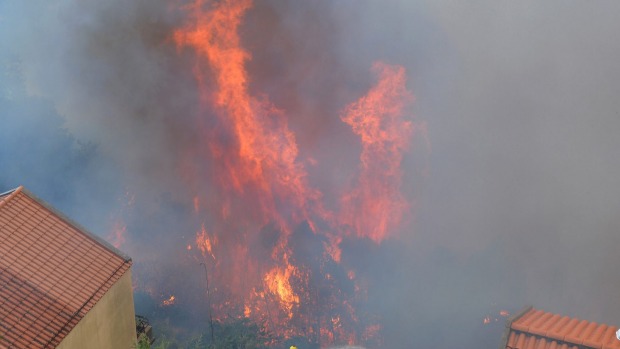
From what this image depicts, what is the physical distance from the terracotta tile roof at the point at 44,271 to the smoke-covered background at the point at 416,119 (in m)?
9.94

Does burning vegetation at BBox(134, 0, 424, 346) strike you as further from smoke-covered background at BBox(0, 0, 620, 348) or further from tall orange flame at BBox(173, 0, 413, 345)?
smoke-covered background at BBox(0, 0, 620, 348)

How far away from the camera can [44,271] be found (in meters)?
12.5

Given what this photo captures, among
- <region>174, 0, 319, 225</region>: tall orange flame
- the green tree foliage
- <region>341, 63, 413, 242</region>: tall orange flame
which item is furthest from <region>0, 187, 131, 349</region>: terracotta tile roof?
<region>341, 63, 413, 242</region>: tall orange flame

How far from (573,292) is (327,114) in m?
12.4

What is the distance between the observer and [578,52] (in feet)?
76.2

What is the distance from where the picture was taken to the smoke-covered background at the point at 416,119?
23.4 meters

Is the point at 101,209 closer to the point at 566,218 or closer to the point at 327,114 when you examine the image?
the point at 327,114

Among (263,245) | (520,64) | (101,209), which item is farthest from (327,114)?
(101,209)

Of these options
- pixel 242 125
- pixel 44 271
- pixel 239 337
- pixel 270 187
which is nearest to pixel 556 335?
pixel 239 337

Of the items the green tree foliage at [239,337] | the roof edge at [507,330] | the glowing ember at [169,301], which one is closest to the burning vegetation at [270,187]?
the glowing ember at [169,301]

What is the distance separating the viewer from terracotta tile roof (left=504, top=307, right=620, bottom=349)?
12.5 meters

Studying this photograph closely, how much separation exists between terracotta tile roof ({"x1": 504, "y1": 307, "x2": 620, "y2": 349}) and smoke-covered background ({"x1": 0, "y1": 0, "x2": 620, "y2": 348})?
31.5 ft

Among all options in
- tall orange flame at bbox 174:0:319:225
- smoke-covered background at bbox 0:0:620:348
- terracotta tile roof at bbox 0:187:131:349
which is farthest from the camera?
tall orange flame at bbox 174:0:319:225

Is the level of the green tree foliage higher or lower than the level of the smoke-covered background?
lower
